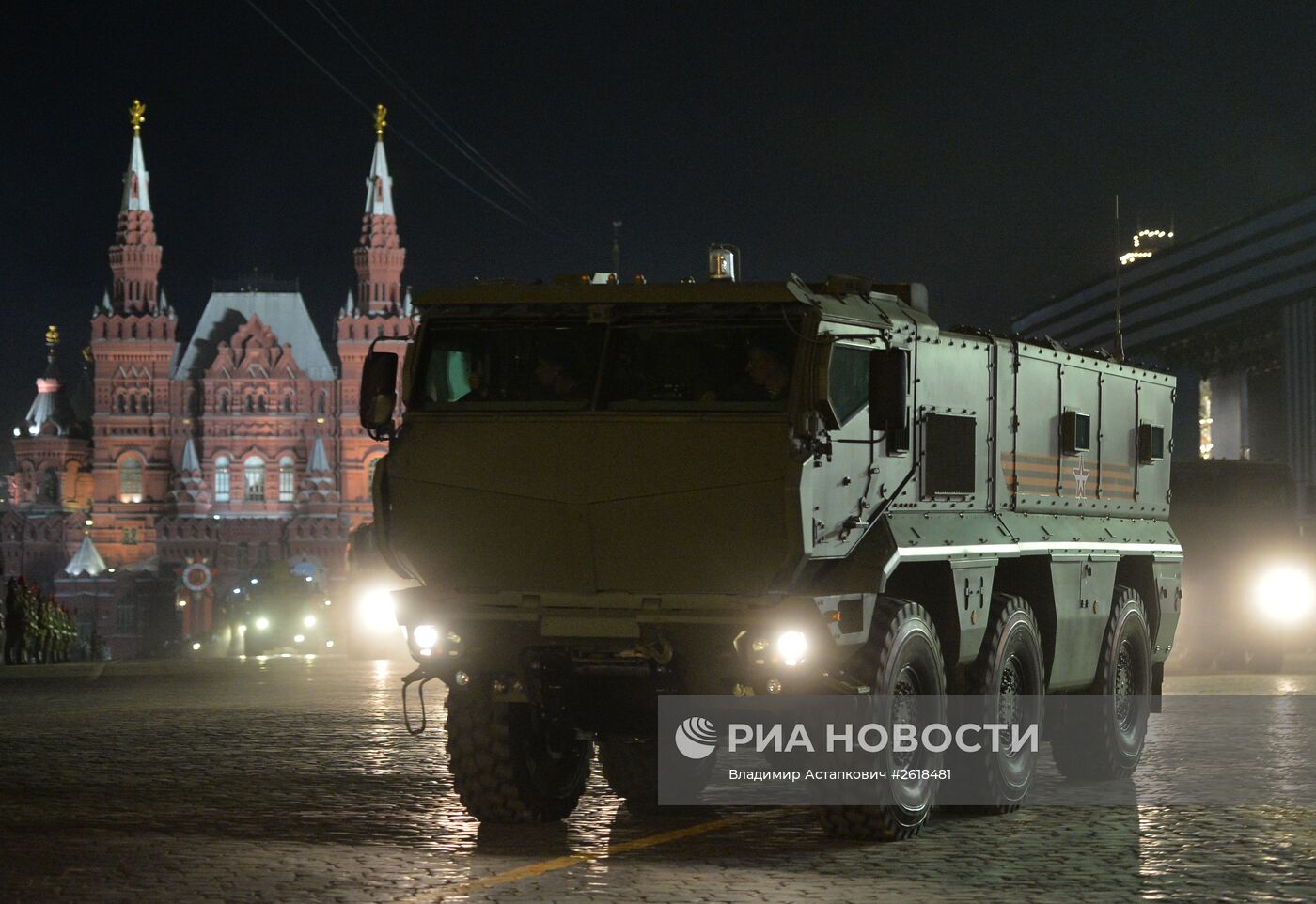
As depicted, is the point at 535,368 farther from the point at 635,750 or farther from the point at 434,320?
Answer: the point at 635,750

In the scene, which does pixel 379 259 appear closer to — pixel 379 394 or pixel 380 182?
pixel 380 182

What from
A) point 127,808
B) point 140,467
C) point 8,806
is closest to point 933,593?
point 127,808

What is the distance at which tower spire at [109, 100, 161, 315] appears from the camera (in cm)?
16375

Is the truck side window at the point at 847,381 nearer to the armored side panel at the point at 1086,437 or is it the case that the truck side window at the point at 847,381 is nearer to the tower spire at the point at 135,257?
the armored side panel at the point at 1086,437

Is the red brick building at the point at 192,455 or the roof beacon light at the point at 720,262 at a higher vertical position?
the red brick building at the point at 192,455

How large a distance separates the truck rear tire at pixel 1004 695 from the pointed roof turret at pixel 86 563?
147m

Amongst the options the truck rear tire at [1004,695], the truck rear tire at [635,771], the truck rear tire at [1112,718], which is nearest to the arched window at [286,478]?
the truck rear tire at [1112,718]

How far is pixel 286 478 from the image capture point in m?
161

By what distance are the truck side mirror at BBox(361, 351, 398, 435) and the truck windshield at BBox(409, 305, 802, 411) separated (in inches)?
6.9

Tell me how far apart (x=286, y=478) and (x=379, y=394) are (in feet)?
496

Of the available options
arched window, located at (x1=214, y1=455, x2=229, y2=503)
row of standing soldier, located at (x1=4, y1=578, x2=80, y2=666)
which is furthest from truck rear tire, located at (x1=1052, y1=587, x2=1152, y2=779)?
arched window, located at (x1=214, y1=455, x2=229, y2=503)

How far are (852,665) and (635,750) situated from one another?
2.54 m

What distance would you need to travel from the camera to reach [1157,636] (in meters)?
16.7

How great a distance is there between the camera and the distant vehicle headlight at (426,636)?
1223cm
